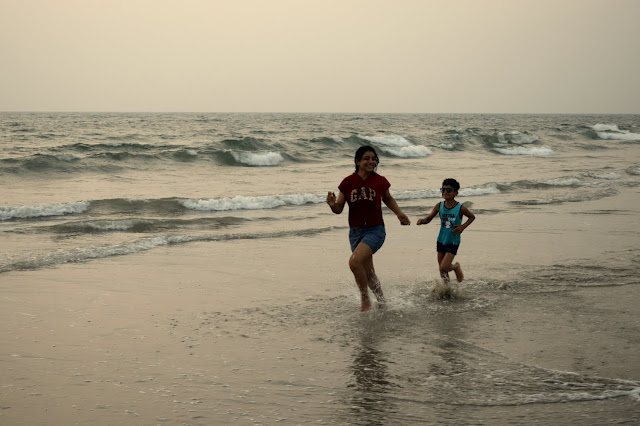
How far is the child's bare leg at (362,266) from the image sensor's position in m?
6.34

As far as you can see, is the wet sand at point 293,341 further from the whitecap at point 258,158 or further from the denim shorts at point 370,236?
the whitecap at point 258,158

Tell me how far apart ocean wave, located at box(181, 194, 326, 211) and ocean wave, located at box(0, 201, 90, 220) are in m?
2.17

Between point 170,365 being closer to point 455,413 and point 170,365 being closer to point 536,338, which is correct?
point 455,413

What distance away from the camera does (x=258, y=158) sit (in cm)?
2692

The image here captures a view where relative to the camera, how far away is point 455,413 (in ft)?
13.1

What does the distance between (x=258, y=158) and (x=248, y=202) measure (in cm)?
1199

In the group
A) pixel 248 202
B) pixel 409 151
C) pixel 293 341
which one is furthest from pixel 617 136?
pixel 293 341

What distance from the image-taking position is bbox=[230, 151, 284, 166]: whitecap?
26078 millimetres

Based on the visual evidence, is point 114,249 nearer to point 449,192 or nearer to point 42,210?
point 42,210

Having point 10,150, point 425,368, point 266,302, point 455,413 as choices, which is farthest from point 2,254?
point 10,150

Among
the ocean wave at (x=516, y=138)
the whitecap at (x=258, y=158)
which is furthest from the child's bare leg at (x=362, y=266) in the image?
the ocean wave at (x=516, y=138)

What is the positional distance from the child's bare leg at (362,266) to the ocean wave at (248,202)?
340 inches

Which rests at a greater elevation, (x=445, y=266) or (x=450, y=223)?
(x=450, y=223)

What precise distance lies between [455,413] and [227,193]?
13.6 metres
